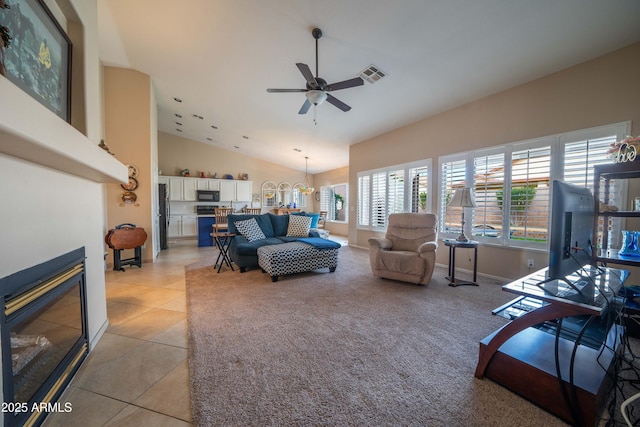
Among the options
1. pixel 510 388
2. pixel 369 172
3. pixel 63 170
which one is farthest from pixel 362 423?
pixel 369 172

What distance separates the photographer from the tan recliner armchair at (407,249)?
3.16m

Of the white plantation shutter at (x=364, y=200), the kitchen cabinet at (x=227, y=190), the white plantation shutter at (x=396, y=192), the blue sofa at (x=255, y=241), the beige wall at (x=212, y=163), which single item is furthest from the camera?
the kitchen cabinet at (x=227, y=190)

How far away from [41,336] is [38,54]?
1.61 metres

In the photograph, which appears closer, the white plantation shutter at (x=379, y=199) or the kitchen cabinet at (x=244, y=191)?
the white plantation shutter at (x=379, y=199)

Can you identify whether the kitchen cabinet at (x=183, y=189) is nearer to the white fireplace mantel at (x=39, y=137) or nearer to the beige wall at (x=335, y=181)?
the beige wall at (x=335, y=181)

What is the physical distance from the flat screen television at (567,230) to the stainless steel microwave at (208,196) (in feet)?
28.5

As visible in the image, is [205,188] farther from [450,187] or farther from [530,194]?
[530,194]

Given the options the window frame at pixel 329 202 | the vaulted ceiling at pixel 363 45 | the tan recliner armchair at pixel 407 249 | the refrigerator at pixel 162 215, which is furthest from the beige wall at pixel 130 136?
the window frame at pixel 329 202

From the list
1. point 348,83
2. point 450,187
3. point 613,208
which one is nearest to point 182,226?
point 348,83

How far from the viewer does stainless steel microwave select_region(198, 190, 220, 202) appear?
8078 mm

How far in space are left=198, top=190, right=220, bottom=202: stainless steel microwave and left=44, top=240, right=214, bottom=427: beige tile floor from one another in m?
5.63

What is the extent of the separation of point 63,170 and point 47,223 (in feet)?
1.29

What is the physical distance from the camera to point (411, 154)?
15.7 feet

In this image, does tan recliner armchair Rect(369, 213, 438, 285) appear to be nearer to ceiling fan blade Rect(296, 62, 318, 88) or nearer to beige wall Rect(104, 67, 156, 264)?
ceiling fan blade Rect(296, 62, 318, 88)
